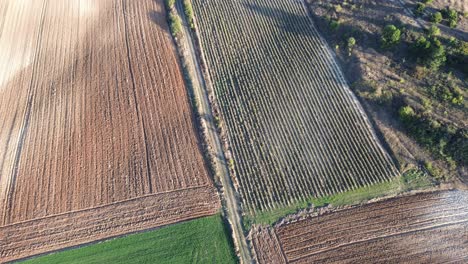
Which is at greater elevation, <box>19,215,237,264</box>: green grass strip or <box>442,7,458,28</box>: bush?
<box>442,7,458,28</box>: bush

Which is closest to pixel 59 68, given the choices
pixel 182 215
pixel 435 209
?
pixel 182 215

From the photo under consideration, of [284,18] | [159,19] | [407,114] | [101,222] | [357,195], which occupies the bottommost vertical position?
[101,222]

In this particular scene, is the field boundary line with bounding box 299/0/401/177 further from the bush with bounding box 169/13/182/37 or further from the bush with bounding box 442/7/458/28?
the bush with bounding box 169/13/182/37

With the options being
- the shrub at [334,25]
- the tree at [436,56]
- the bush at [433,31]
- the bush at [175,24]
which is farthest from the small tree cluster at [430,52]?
the bush at [175,24]

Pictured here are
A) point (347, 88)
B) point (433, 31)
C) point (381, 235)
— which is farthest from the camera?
point (347, 88)

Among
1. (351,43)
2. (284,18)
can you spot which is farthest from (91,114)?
(351,43)

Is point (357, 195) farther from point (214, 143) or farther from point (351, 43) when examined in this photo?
point (351, 43)

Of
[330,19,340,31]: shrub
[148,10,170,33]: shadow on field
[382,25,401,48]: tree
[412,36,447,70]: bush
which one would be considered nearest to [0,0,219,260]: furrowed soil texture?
[148,10,170,33]: shadow on field

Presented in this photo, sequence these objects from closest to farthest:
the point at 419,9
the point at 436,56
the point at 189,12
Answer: the point at 436,56, the point at 419,9, the point at 189,12
